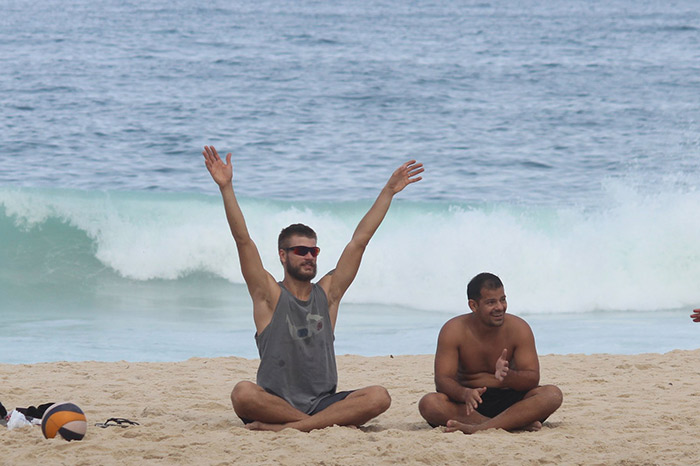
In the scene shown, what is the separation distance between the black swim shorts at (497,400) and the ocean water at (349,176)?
14.1 feet

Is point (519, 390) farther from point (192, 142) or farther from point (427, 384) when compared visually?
point (192, 142)

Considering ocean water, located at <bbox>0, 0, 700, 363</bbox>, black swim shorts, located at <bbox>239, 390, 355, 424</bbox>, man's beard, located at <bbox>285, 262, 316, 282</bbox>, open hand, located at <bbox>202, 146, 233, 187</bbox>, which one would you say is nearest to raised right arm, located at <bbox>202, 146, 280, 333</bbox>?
open hand, located at <bbox>202, 146, 233, 187</bbox>

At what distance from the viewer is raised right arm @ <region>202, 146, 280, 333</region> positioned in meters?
5.31

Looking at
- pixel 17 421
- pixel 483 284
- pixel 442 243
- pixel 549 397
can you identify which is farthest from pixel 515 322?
pixel 442 243

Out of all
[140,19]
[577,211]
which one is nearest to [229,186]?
[577,211]

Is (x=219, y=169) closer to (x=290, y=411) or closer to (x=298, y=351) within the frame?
(x=298, y=351)

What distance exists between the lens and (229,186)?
5.35 metres

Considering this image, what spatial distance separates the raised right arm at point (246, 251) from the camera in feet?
17.4

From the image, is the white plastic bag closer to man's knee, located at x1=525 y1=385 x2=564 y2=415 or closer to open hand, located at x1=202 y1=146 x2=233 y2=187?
open hand, located at x1=202 y1=146 x2=233 y2=187

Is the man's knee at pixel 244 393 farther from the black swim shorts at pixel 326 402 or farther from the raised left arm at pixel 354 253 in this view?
the raised left arm at pixel 354 253

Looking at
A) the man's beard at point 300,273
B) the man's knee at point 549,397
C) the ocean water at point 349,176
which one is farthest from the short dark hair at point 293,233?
the ocean water at point 349,176

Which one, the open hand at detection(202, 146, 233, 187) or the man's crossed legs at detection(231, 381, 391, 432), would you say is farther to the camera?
the man's crossed legs at detection(231, 381, 391, 432)

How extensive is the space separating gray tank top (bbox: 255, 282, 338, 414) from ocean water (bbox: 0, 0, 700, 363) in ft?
14.6

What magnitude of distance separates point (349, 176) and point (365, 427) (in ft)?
42.6
